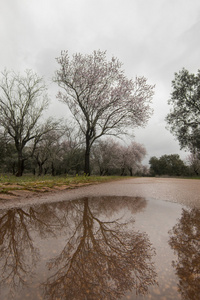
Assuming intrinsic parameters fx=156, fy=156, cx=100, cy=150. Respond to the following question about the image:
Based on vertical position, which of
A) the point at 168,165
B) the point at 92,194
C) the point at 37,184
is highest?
the point at 168,165

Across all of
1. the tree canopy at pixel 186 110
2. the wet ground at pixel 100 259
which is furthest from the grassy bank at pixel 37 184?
the tree canopy at pixel 186 110

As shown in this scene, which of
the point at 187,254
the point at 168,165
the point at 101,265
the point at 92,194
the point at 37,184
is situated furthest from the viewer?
the point at 168,165

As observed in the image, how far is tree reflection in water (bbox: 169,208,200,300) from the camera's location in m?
0.82

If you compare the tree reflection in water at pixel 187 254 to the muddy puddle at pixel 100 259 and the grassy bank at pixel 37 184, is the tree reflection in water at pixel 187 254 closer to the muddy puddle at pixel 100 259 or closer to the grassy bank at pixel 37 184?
the muddy puddle at pixel 100 259

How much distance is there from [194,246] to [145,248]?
1.35 ft

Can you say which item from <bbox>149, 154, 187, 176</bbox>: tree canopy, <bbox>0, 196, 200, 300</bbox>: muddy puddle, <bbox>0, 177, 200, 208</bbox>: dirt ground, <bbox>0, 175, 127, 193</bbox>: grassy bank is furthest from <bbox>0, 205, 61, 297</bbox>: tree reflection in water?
<bbox>149, 154, 187, 176</bbox>: tree canopy

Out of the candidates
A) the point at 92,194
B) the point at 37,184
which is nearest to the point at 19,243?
the point at 92,194

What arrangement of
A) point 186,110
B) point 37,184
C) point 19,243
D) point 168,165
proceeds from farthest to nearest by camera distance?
1. point 168,165
2. point 186,110
3. point 37,184
4. point 19,243

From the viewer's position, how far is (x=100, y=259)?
1.11 metres

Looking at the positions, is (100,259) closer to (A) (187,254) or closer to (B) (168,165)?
(A) (187,254)

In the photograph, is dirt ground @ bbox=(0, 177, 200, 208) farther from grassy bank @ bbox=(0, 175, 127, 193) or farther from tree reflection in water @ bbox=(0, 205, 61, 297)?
tree reflection in water @ bbox=(0, 205, 61, 297)

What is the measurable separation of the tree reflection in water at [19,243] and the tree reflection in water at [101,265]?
0.17 m

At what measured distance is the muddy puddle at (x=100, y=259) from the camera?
81cm

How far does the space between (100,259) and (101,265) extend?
3.0 inches
